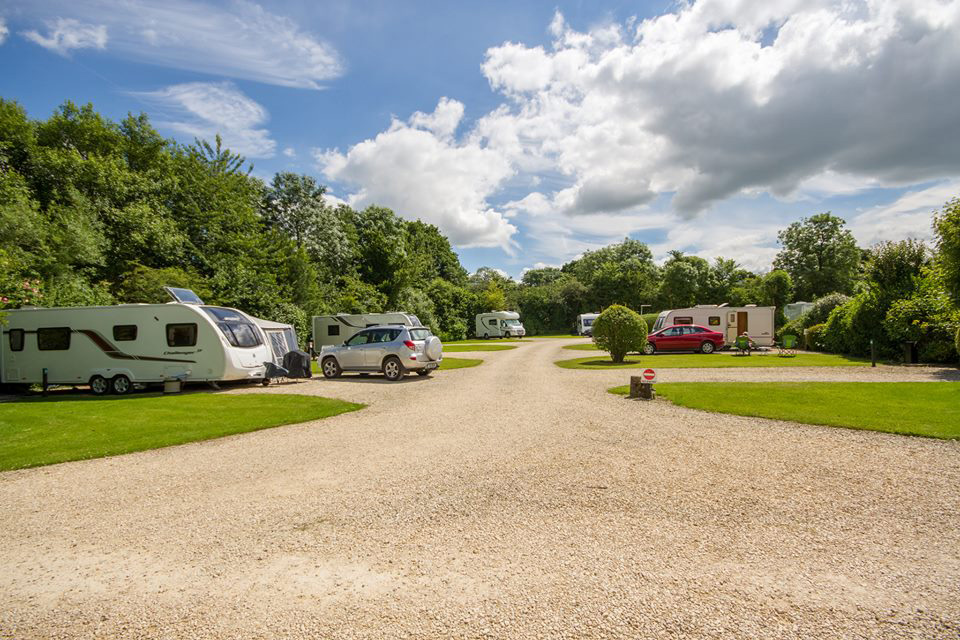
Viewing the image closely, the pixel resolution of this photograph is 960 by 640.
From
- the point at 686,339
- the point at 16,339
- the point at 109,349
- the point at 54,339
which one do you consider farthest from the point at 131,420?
the point at 686,339

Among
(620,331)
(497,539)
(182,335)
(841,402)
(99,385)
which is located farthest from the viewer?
(620,331)

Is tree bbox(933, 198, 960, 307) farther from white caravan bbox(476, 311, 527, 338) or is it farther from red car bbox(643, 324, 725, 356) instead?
white caravan bbox(476, 311, 527, 338)

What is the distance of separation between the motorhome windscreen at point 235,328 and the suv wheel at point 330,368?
2276mm

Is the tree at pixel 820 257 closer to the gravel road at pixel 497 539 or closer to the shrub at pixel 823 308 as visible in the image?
the shrub at pixel 823 308

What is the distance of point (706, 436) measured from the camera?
7.02 metres

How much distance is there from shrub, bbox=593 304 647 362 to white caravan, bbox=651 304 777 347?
23.5ft

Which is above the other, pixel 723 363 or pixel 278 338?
pixel 278 338

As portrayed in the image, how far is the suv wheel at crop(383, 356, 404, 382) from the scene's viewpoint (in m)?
15.1

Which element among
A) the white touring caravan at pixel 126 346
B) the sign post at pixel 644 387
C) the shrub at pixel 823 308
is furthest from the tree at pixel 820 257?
the white touring caravan at pixel 126 346

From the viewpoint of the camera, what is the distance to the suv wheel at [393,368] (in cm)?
1511

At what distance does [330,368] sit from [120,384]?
587 centimetres

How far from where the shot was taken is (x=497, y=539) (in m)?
3.68

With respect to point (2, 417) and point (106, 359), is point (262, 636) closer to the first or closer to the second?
point (2, 417)

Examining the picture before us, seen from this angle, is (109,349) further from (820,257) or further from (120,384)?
(820,257)
